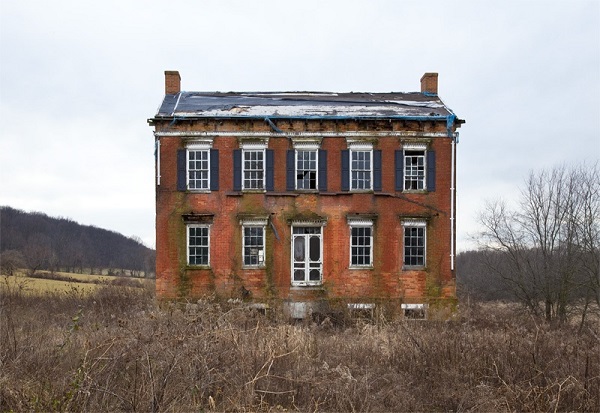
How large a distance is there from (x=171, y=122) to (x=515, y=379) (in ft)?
51.7

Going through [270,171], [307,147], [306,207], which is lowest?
[306,207]

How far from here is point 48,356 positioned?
6965 millimetres

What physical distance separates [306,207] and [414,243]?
447cm

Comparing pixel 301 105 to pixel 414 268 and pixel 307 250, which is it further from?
pixel 414 268

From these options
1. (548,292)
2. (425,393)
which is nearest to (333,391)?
(425,393)

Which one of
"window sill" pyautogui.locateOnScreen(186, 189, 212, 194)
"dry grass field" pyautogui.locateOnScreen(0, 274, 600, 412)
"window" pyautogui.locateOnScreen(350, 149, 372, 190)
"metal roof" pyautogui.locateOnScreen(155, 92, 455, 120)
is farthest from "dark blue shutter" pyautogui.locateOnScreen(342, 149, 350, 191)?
"dry grass field" pyautogui.locateOnScreen(0, 274, 600, 412)

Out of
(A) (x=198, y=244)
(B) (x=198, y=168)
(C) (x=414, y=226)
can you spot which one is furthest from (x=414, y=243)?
(B) (x=198, y=168)

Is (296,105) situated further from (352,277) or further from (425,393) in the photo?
(425,393)

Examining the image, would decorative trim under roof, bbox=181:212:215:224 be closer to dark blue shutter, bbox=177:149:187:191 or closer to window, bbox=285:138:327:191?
dark blue shutter, bbox=177:149:187:191

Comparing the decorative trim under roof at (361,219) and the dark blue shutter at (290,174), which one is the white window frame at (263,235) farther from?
the decorative trim under roof at (361,219)

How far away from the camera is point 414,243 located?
19.7 m

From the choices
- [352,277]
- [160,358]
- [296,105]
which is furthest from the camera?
[296,105]

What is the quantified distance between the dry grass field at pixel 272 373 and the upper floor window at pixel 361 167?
430 inches

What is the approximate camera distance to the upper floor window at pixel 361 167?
19.8 m
